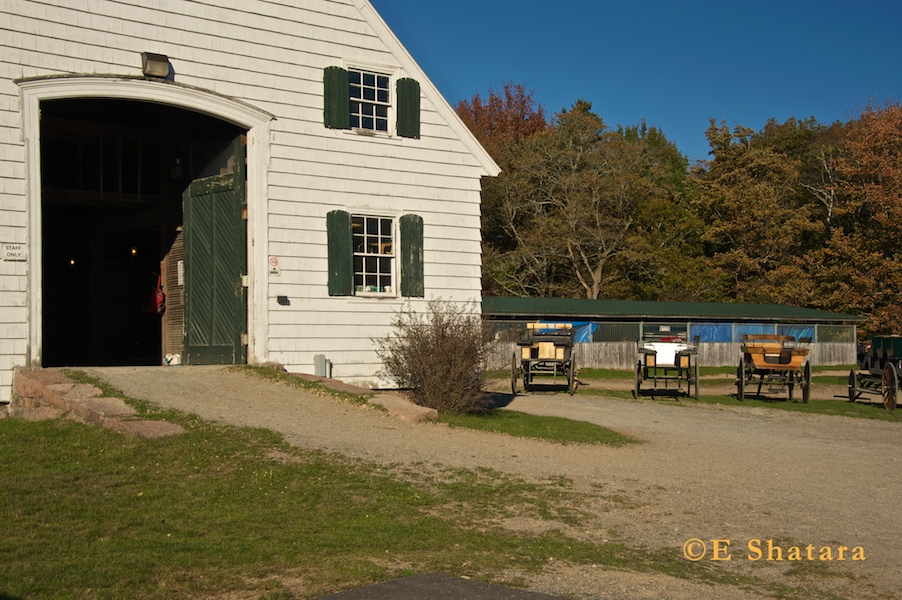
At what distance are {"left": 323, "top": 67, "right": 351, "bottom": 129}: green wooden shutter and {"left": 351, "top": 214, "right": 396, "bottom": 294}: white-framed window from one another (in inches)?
71.5

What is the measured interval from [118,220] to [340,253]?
6524 mm

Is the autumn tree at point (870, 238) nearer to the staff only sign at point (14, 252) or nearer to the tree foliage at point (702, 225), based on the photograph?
the tree foliage at point (702, 225)

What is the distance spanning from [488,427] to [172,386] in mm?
4914

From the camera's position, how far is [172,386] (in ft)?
46.6

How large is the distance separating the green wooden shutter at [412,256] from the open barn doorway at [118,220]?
328cm

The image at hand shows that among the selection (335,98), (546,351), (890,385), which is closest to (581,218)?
(546,351)

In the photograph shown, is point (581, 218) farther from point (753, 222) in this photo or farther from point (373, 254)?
point (373, 254)

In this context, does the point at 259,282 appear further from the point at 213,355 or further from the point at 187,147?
the point at 187,147

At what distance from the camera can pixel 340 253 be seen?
1730 centimetres

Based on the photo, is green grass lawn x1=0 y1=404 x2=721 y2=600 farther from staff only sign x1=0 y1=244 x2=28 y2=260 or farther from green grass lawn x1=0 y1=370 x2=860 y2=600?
staff only sign x1=0 y1=244 x2=28 y2=260

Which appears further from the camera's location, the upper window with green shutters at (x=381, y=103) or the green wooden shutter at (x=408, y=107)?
the green wooden shutter at (x=408, y=107)

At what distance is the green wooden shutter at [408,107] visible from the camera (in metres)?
18.2

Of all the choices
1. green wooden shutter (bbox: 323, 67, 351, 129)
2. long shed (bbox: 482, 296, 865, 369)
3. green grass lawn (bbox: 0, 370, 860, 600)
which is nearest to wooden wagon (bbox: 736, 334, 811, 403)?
long shed (bbox: 482, 296, 865, 369)

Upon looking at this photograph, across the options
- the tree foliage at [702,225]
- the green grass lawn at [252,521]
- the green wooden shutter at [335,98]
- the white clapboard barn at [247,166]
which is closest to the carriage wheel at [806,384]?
the white clapboard barn at [247,166]
